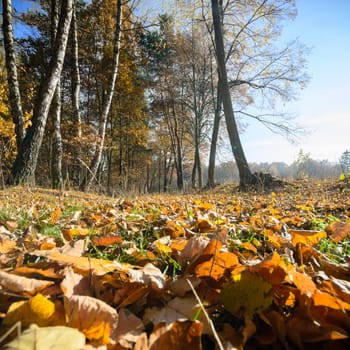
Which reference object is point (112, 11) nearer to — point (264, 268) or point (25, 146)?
point (25, 146)

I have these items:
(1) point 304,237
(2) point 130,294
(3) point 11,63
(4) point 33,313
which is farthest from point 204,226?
Result: (3) point 11,63

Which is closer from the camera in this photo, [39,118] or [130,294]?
[130,294]

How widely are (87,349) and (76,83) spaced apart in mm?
8364

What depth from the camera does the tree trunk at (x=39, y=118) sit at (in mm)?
4516

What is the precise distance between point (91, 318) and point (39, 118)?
5.03 m

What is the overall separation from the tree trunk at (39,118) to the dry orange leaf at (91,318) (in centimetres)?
444

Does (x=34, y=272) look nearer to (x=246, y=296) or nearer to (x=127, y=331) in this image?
(x=127, y=331)

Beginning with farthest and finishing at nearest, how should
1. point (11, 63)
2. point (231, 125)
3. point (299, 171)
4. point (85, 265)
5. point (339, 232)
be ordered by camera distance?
1. point (299, 171)
2. point (231, 125)
3. point (11, 63)
4. point (339, 232)
5. point (85, 265)

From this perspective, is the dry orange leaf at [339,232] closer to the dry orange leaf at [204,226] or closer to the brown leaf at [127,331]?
the dry orange leaf at [204,226]

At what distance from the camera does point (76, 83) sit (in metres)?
7.57

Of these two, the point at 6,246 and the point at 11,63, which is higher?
the point at 11,63

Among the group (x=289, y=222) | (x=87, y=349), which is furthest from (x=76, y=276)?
(x=289, y=222)

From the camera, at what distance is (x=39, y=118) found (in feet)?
15.2

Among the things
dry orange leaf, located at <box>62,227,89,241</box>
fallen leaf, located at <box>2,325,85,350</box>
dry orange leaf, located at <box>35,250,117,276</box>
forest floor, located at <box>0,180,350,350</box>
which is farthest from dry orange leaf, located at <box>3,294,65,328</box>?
dry orange leaf, located at <box>62,227,89,241</box>
